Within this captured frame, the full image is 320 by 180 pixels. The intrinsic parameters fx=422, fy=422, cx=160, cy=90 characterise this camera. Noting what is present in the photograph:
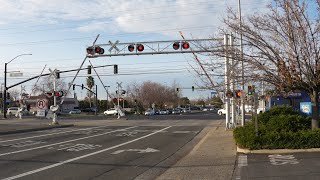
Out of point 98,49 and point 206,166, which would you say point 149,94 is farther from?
point 206,166

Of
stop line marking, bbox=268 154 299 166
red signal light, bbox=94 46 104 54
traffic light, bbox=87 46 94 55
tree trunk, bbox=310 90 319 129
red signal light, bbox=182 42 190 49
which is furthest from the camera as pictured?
traffic light, bbox=87 46 94 55

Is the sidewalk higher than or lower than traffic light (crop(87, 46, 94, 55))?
lower

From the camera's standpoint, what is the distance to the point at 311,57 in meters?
15.4

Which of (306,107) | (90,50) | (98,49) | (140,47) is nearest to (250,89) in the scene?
(306,107)

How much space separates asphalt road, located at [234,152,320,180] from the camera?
10023mm

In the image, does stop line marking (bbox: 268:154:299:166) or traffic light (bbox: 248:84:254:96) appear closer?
stop line marking (bbox: 268:154:299:166)

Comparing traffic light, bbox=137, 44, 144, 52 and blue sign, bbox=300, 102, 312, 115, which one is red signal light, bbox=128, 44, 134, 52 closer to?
traffic light, bbox=137, 44, 144, 52

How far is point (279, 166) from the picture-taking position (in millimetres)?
11508

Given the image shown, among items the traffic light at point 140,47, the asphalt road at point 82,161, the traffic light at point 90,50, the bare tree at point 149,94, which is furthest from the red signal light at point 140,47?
the bare tree at point 149,94

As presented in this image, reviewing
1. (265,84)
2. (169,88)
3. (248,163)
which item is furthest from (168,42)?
(169,88)

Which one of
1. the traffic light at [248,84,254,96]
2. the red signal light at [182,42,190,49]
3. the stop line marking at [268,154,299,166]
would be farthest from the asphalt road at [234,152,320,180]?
the red signal light at [182,42,190,49]

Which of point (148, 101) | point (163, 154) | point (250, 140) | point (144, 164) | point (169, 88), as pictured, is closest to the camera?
point (144, 164)

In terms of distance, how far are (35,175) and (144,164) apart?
11.9ft

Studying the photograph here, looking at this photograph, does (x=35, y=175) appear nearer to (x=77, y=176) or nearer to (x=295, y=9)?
(x=77, y=176)
